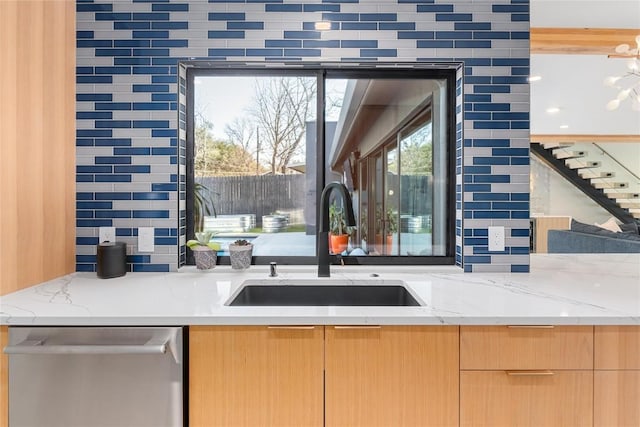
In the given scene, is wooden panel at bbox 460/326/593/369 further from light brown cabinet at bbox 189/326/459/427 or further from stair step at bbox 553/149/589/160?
stair step at bbox 553/149/589/160

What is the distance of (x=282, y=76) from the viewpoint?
2.06 meters

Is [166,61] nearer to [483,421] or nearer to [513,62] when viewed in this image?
[513,62]

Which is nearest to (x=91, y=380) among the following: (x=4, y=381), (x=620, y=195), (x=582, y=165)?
(x=4, y=381)

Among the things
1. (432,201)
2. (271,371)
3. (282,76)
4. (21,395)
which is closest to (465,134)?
(432,201)

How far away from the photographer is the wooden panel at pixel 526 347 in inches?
49.1

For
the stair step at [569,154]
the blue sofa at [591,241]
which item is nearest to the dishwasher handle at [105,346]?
the blue sofa at [591,241]

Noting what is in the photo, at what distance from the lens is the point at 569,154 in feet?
29.1

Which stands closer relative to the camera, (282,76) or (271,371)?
(271,371)

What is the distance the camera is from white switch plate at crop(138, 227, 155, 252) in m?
1.90

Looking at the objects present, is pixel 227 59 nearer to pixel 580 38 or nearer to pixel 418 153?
pixel 418 153

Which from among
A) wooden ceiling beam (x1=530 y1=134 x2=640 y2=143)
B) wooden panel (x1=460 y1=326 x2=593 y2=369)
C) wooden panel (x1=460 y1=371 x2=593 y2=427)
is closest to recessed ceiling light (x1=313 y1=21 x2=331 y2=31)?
wooden panel (x1=460 y1=326 x2=593 y2=369)

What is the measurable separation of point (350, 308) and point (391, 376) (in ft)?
0.79

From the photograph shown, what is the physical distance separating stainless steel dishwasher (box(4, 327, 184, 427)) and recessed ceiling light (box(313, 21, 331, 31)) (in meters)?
1.45

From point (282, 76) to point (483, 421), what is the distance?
1.71 meters
